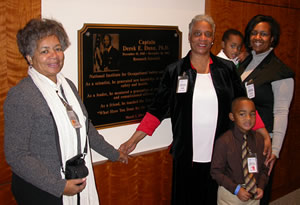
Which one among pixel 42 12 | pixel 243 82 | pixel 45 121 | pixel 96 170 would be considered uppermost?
pixel 42 12

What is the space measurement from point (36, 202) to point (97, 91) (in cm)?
102

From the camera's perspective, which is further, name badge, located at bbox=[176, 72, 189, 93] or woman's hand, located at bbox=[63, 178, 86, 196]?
name badge, located at bbox=[176, 72, 189, 93]

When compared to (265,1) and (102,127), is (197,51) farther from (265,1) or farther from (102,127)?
(265,1)

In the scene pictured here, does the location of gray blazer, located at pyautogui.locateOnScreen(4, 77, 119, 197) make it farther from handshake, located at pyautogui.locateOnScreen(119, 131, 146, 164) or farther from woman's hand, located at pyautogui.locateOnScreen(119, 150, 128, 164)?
handshake, located at pyautogui.locateOnScreen(119, 131, 146, 164)

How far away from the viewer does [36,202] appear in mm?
1931

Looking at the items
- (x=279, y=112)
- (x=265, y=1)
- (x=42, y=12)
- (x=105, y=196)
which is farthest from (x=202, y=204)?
(x=265, y=1)

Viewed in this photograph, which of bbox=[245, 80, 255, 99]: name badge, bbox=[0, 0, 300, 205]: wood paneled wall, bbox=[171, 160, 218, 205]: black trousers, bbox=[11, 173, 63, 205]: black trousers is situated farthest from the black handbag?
bbox=[245, 80, 255, 99]: name badge

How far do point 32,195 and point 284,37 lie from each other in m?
3.53

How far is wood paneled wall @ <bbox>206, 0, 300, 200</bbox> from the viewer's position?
11.4 ft

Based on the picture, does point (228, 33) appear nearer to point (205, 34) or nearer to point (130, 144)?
point (205, 34)

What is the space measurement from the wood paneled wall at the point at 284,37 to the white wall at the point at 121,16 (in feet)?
1.07

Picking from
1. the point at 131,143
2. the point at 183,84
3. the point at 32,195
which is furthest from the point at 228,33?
the point at 32,195

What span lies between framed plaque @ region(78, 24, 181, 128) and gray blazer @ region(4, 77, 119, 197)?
720mm

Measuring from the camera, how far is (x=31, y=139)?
185 centimetres
